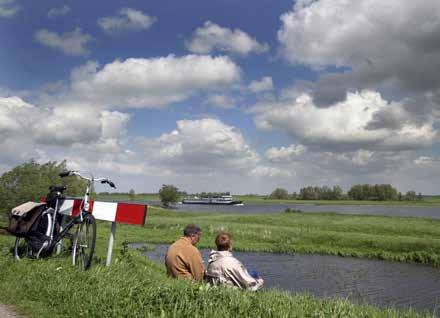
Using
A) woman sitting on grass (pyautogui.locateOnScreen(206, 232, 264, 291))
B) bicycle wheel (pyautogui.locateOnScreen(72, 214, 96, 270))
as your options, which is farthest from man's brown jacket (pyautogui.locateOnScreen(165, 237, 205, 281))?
bicycle wheel (pyautogui.locateOnScreen(72, 214, 96, 270))

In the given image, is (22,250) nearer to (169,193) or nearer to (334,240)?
(334,240)

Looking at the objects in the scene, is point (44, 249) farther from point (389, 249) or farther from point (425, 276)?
point (389, 249)

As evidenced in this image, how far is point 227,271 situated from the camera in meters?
7.43

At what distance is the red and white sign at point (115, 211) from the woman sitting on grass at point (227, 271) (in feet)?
5.75

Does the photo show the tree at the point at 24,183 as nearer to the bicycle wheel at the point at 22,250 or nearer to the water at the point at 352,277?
the water at the point at 352,277

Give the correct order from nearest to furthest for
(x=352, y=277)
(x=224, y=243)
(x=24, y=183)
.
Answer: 1. (x=224, y=243)
2. (x=352, y=277)
3. (x=24, y=183)

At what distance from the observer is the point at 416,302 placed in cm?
1770

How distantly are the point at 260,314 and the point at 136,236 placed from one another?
Answer: 103 ft

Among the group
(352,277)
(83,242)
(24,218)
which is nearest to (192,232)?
(83,242)

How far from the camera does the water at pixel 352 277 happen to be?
1836 cm

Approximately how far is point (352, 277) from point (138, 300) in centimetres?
1882

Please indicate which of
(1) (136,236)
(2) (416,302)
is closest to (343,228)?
(1) (136,236)

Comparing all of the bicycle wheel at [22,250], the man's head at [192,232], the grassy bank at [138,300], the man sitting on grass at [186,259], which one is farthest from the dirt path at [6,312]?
the bicycle wheel at [22,250]

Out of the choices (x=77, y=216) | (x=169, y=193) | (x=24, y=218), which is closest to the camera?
(x=77, y=216)
